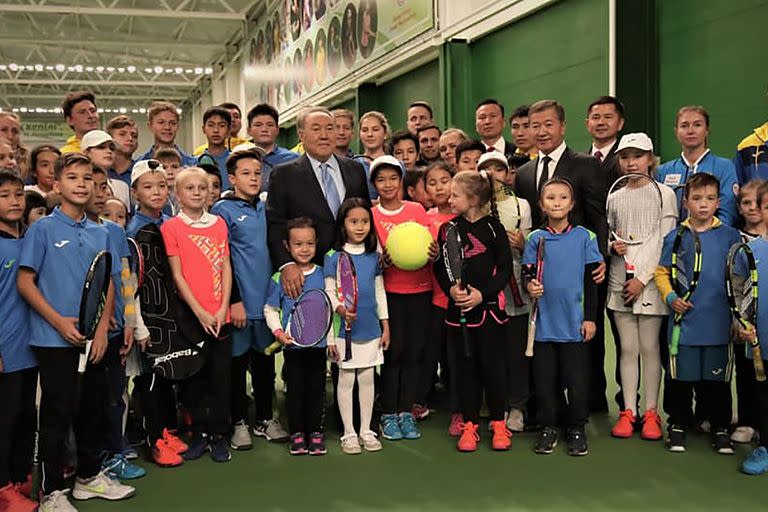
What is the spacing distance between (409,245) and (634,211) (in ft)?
4.97

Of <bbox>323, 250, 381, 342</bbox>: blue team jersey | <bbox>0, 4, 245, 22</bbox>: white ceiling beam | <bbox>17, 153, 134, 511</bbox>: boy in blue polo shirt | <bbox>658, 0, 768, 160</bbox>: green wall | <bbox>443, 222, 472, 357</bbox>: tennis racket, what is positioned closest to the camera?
<bbox>17, 153, 134, 511</bbox>: boy in blue polo shirt

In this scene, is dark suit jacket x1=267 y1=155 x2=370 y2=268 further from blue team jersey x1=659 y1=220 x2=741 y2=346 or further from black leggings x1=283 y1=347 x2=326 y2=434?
blue team jersey x1=659 y1=220 x2=741 y2=346

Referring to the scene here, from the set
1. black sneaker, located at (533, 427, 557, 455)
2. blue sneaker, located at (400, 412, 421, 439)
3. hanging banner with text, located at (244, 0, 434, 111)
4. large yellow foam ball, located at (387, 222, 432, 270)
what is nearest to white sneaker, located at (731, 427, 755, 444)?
black sneaker, located at (533, 427, 557, 455)

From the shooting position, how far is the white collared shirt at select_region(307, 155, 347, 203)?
15.4ft

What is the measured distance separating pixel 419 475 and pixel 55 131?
3951 centimetres

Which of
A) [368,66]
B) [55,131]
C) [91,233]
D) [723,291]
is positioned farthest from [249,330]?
[55,131]

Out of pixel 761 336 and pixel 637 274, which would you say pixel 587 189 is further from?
pixel 761 336

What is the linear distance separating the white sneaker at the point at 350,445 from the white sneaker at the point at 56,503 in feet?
5.22

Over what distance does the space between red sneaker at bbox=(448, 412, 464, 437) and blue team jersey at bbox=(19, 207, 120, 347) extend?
2484 millimetres

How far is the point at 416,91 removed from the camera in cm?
1383

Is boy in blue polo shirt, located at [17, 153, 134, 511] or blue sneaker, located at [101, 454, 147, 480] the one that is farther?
blue sneaker, located at [101, 454, 147, 480]

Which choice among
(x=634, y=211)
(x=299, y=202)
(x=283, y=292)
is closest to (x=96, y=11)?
(x=299, y=202)

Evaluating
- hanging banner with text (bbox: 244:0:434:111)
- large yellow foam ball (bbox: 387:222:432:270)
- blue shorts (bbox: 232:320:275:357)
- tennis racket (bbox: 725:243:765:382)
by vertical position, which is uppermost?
hanging banner with text (bbox: 244:0:434:111)

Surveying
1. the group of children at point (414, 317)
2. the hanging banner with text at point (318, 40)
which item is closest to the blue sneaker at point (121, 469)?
the group of children at point (414, 317)
